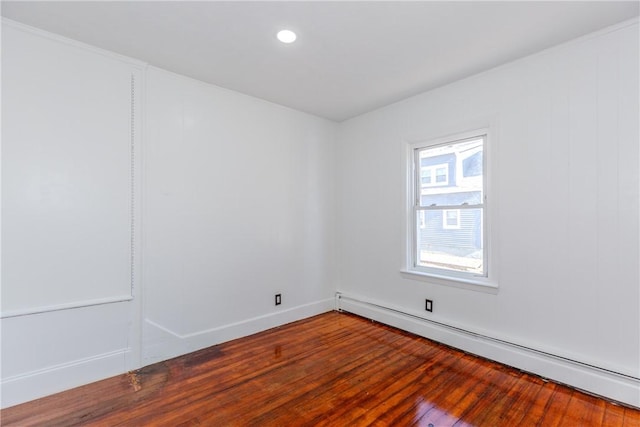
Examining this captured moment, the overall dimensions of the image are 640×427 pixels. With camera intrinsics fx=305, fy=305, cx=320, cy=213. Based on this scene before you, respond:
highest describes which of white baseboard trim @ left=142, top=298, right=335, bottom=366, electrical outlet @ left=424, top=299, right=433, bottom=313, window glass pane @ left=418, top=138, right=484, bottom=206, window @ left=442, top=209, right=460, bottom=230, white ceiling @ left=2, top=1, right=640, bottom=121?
white ceiling @ left=2, top=1, right=640, bottom=121

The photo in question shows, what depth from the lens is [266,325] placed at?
3.40 meters

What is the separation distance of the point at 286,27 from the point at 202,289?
2.36 m

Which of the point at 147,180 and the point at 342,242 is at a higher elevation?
the point at 147,180

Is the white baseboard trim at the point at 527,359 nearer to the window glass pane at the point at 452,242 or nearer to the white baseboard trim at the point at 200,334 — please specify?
the window glass pane at the point at 452,242

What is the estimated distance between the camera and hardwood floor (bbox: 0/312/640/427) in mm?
1900

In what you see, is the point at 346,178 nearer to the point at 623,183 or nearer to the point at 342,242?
the point at 342,242

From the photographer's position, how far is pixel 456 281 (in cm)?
295

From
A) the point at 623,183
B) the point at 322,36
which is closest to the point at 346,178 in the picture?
the point at 322,36

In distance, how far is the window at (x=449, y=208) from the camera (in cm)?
290

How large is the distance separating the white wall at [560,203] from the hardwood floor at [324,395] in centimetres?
35

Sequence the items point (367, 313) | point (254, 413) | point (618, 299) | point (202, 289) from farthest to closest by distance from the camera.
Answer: point (367, 313) < point (202, 289) < point (618, 299) < point (254, 413)

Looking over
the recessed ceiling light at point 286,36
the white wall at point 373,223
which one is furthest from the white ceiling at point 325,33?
the white wall at point 373,223

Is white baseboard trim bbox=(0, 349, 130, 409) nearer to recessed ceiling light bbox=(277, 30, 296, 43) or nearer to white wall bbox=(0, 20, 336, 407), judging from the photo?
white wall bbox=(0, 20, 336, 407)

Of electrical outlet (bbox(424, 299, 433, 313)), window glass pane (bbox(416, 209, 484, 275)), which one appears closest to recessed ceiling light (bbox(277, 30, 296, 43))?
window glass pane (bbox(416, 209, 484, 275))
